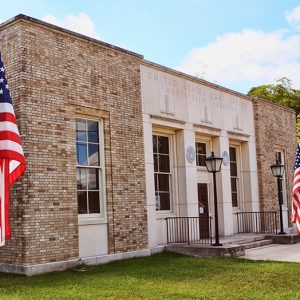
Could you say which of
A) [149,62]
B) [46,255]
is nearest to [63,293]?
[46,255]

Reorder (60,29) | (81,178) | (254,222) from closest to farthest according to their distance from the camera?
1. (60,29)
2. (81,178)
3. (254,222)

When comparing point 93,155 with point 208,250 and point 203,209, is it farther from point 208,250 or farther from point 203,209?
point 203,209

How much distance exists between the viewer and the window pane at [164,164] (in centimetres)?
1560

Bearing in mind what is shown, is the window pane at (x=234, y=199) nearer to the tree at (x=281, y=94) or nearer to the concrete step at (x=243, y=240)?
the concrete step at (x=243, y=240)

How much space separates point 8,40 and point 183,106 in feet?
20.8

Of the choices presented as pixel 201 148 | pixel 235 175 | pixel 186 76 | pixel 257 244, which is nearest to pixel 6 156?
pixel 186 76

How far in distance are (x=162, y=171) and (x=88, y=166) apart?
3.50 metres

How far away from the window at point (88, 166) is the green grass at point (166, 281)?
1.61 m

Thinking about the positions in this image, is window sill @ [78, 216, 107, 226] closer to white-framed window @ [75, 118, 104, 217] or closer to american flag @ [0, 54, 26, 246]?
white-framed window @ [75, 118, 104, 217]

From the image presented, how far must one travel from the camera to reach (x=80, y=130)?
12656 mm

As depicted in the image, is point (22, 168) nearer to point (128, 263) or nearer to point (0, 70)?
point (0, 70)

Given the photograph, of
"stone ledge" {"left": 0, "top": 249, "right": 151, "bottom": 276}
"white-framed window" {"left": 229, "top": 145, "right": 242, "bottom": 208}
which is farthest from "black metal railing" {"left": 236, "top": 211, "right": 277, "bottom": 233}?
"stone ledge" {"left": 0, "top": 249, "right": 151, "bottom": 276}

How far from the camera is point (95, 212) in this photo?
12781mm

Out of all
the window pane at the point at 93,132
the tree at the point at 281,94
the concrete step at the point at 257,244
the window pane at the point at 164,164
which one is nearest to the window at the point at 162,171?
the window pane at the point at 164,164
